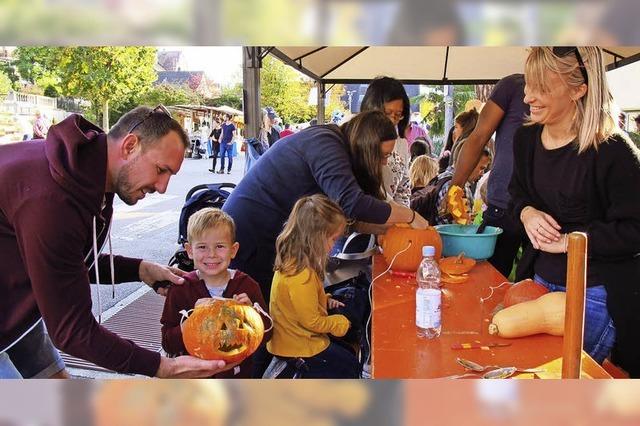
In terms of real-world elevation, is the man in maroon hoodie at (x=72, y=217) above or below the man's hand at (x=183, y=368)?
above

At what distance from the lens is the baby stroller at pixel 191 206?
320 centimetres

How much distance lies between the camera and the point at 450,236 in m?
2.95

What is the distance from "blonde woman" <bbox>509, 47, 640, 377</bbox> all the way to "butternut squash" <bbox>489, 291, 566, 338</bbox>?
0.09 metres

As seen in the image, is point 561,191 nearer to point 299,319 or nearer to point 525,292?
point 525,292

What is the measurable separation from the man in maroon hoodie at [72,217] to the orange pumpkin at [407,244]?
1.18 m

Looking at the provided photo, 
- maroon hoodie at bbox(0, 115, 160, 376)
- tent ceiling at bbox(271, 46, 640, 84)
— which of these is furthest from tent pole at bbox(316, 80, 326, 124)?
maroon hoodie at bbox(0, 115, 160, 376)

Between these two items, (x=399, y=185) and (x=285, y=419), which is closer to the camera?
(x=285, y=419)

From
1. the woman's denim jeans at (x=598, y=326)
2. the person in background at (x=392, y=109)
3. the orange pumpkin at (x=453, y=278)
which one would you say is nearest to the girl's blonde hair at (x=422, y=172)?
the person in background at (x=392, y=109)

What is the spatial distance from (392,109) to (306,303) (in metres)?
1.30

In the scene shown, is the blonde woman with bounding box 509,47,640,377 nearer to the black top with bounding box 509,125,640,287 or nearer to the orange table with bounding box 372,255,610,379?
the black top with bounding box 509,125,640,287

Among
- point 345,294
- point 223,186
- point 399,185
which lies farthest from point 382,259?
point 223,186

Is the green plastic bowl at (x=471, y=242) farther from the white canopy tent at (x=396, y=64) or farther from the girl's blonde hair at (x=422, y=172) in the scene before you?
the white canopy tent at (x=396, y=64)

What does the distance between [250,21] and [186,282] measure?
6.38 feet

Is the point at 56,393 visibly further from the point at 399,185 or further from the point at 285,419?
the point at 399,185
